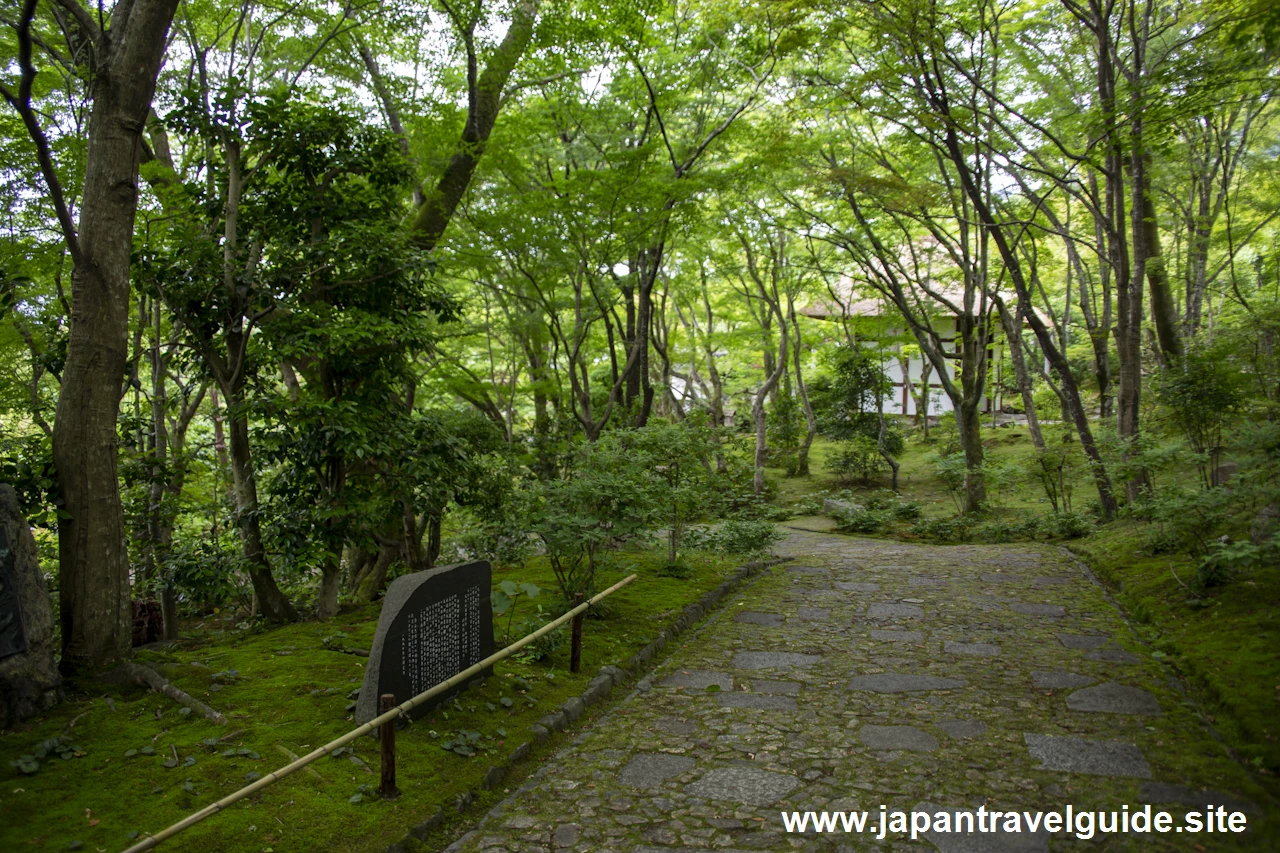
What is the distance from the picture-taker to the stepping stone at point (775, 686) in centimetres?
545

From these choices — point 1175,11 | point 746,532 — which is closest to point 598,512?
point 746,532

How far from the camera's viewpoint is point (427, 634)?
15.1ft

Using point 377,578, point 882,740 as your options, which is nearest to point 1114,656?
point 882,740

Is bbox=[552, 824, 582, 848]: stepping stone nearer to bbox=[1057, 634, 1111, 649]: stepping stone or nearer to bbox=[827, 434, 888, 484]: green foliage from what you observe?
bbox=[1057, 634, 1111, 649]: stepping stone

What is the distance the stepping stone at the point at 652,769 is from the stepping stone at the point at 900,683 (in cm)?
170

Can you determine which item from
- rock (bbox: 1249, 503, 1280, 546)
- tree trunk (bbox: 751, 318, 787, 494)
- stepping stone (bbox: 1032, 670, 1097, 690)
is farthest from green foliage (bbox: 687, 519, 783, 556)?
tree trunk (bbox: 751, 318, 787, 494)

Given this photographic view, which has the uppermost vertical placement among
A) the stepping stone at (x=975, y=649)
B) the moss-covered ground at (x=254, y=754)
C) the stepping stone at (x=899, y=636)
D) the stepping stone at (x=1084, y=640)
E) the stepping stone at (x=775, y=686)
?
the moss-covered ground at (x=254, y=754)

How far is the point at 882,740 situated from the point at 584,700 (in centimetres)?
207

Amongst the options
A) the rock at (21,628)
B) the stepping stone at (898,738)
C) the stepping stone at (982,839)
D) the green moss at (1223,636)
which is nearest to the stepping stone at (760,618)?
the stepping stone at (898,738)

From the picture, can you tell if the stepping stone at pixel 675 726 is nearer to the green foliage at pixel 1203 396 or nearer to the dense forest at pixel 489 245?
the dense forest at pixel 489 245

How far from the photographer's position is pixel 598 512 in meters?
6.68

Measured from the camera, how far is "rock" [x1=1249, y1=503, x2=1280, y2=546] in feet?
17.7

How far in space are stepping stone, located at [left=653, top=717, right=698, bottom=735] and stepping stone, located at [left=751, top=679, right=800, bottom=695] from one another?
755 mm

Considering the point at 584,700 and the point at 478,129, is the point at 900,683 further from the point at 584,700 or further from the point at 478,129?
the point at 478,129
